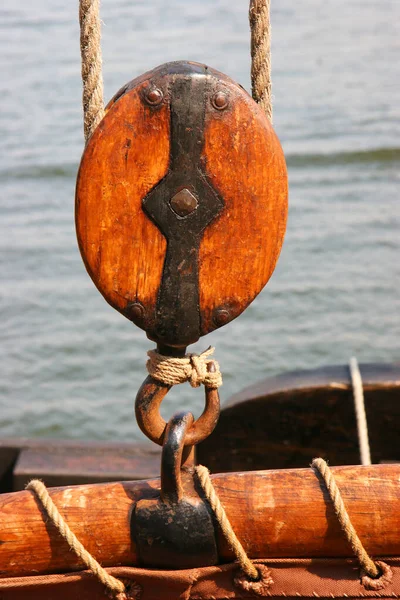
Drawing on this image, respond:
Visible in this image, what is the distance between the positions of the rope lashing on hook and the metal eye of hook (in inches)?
15.7

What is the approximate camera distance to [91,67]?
1456mm

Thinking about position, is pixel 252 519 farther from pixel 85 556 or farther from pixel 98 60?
pixel 98 60

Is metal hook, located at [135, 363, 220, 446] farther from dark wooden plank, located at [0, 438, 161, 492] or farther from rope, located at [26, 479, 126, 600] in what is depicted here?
dark wooden plank, located at [0, 438, 161, 492]

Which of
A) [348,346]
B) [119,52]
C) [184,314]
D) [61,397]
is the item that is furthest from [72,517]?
[119,52]

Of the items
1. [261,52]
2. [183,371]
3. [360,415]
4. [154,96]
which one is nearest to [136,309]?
[183,371]

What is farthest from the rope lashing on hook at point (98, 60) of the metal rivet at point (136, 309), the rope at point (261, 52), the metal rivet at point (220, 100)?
the metal rivet at point (136, 309)

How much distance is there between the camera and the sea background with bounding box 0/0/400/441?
4.84 metres

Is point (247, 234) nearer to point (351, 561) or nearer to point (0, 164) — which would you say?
point (351, 561)

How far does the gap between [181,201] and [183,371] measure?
0.83 ft

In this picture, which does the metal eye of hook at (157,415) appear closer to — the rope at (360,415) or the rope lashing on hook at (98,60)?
the rope lashing on hook at (98,60)

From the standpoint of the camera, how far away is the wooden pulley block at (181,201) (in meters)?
1.34

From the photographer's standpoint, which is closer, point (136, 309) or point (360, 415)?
point (136, 309)

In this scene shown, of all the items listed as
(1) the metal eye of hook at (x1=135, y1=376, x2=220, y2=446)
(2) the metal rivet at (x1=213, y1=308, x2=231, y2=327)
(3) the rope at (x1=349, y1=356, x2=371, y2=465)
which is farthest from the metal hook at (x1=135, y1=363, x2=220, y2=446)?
(3) the rope at (x1=349, y1=356, x2=371, y2=465)

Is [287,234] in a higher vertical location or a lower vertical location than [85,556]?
lower
